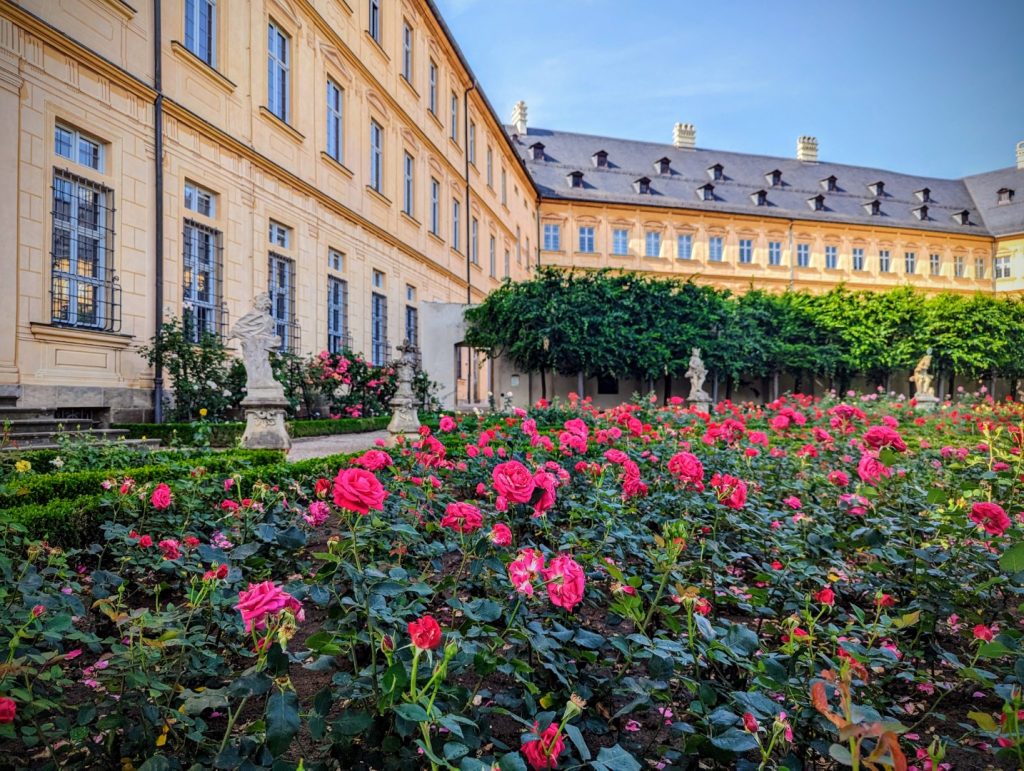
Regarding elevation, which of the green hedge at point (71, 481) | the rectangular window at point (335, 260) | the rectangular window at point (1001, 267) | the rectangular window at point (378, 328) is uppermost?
the rectangular window at point (1001, 267)

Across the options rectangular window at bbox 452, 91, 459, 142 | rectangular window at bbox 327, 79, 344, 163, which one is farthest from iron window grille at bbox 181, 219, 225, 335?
rectangular window at bbox 452, 91, 459, 142

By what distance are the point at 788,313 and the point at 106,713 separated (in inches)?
974

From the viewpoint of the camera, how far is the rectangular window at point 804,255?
3684 cm

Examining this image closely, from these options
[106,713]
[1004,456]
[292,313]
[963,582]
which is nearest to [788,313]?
[292,313]

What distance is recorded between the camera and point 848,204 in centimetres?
3834

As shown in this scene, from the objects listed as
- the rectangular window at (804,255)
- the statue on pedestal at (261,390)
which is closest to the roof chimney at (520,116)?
the rectangular window at (804,255)

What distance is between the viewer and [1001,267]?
38125 mm

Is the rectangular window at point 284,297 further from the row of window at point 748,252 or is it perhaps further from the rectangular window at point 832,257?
the rectangular window at point 832,257

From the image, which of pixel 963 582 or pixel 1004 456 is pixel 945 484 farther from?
pixel 963 582

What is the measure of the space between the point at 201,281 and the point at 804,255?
36.7m

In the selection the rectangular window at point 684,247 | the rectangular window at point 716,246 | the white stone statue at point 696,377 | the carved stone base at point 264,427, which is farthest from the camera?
the rectangular window at point 716,246

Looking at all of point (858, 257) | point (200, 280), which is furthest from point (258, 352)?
point (858, 257)

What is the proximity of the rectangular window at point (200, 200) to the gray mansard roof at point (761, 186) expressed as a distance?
2633 centimetres

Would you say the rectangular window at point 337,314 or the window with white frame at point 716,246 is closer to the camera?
the rectangular window at point 337,314
